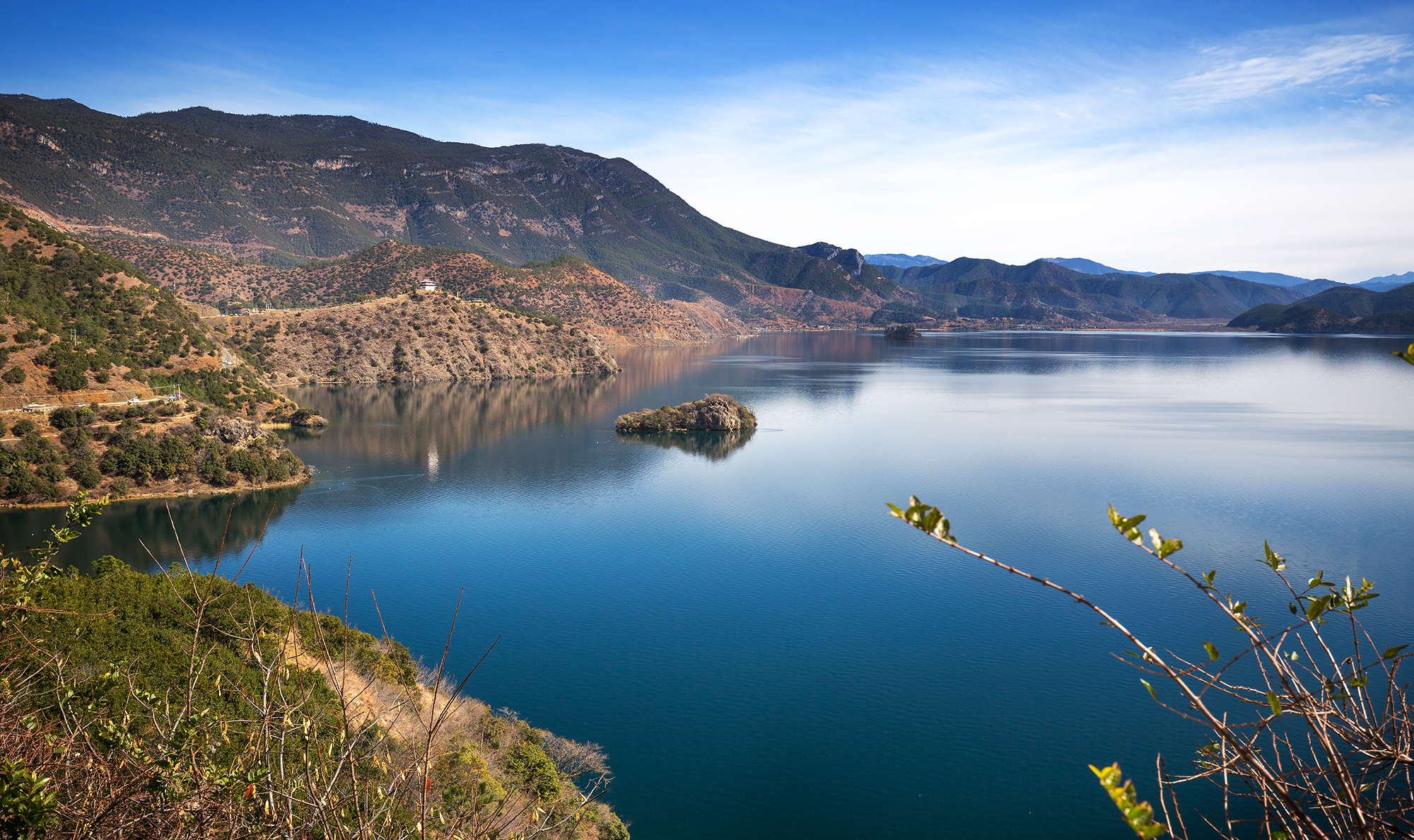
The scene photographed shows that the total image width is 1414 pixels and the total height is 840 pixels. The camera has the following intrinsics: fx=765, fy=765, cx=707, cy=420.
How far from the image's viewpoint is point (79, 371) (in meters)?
38.5

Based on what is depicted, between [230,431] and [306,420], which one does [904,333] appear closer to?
[306,420]

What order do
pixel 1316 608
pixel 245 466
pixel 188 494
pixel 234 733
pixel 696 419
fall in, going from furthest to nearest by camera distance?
pixel 696 419 < pixel 245 466 < pixel 188 494 < pixel 234 733 < pixel 1316 608

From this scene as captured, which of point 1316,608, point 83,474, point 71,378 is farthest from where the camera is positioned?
point 71,378

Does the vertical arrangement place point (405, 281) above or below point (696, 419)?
above

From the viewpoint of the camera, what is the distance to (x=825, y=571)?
2794 cm

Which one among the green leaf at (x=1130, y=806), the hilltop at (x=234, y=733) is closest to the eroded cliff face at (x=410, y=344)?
the hilltop at (x=234, y=733)

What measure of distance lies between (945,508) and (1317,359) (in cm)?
10797

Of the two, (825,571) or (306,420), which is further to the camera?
(306,420)

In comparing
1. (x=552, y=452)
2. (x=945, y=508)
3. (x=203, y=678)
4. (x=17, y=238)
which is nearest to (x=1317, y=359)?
(x=945, y=508)

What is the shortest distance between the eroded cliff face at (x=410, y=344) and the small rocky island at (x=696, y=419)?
41283 mm

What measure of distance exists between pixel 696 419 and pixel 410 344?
161ft

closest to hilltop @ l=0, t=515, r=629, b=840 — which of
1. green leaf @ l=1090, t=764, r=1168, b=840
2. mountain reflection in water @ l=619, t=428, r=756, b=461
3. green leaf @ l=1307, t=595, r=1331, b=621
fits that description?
green leaf @ l=1090, t=764, r=1168, b=840

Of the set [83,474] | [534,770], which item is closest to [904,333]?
[83,474]

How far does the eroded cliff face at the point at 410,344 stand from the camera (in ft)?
279
